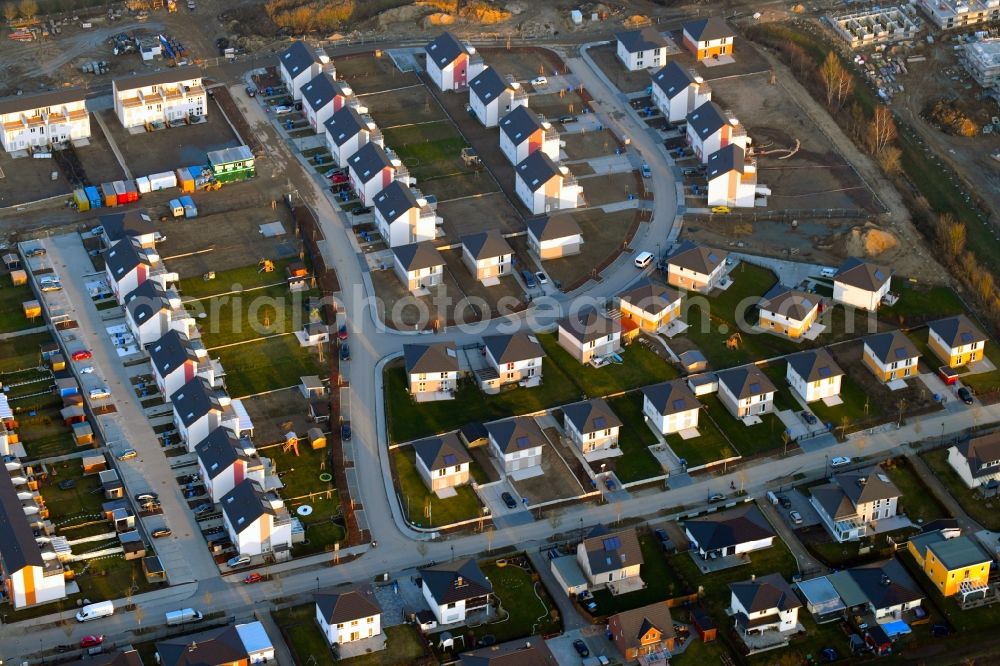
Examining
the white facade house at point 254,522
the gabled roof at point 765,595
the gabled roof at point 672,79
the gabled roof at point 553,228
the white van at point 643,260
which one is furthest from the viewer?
the gabled roof at point 672,79

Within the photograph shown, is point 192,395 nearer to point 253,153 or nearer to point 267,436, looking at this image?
point 267,436

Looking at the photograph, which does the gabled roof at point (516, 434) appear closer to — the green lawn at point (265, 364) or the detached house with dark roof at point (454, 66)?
the green lawn at point (265, 364)

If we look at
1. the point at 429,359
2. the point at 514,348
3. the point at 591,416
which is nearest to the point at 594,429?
the point at 591,416

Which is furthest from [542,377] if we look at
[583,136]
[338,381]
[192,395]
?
[583,136]

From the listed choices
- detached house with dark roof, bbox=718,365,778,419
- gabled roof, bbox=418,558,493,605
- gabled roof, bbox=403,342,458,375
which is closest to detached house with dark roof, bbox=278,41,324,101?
gabled roof, bbox=403,342,458,375

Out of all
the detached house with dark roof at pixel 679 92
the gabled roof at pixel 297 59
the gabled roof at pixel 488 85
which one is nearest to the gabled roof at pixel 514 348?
the gabled roof at pixel 488 85

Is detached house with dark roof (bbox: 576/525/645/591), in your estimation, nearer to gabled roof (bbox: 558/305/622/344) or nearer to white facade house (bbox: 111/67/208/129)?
gabled roof (bbox: 558/305/622/344)
